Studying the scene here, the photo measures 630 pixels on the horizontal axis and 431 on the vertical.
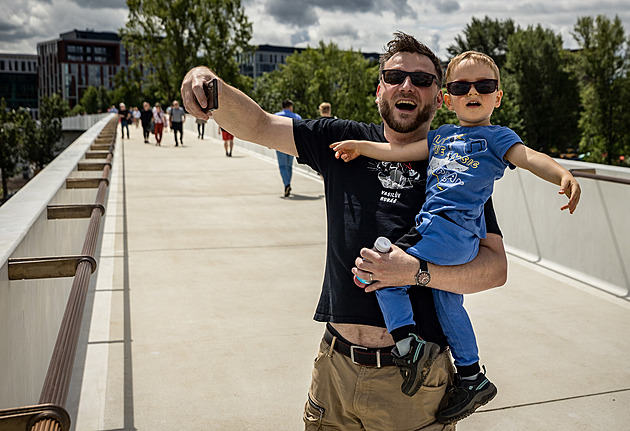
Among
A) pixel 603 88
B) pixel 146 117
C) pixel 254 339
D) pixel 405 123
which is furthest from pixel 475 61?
pixel 603 88

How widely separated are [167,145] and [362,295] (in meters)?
27.2

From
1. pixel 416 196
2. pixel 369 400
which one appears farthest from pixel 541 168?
pixel 369 400

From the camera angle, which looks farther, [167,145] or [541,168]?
[167,145]

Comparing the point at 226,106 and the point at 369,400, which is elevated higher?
the point at 226,106

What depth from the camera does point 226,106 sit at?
2.53 metres

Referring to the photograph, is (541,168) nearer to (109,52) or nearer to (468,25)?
(468,25)

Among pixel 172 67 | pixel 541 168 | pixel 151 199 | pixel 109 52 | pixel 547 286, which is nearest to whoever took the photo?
pixel 541 168

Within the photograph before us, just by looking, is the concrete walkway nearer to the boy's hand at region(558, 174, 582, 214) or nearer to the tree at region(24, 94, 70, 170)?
the boy's hand at region(558, 174, 582, 214)

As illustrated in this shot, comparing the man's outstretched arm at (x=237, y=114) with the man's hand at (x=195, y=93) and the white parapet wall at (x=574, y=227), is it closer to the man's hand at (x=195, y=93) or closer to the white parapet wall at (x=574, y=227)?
the man's hand at (x=195, y=93)

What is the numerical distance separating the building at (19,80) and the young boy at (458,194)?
182 metres

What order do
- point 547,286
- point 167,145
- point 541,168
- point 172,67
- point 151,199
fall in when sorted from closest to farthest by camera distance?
point 541,168
point 547,286
point 151,199
point 167,145
point 172,67

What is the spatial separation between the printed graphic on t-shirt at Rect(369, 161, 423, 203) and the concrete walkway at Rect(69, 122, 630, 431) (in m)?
2.20

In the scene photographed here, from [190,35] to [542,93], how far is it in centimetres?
3315

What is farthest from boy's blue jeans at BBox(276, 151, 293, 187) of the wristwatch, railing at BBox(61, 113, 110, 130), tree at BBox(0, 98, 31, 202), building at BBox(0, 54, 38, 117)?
building at BBox(0, 54, 38, 117)
